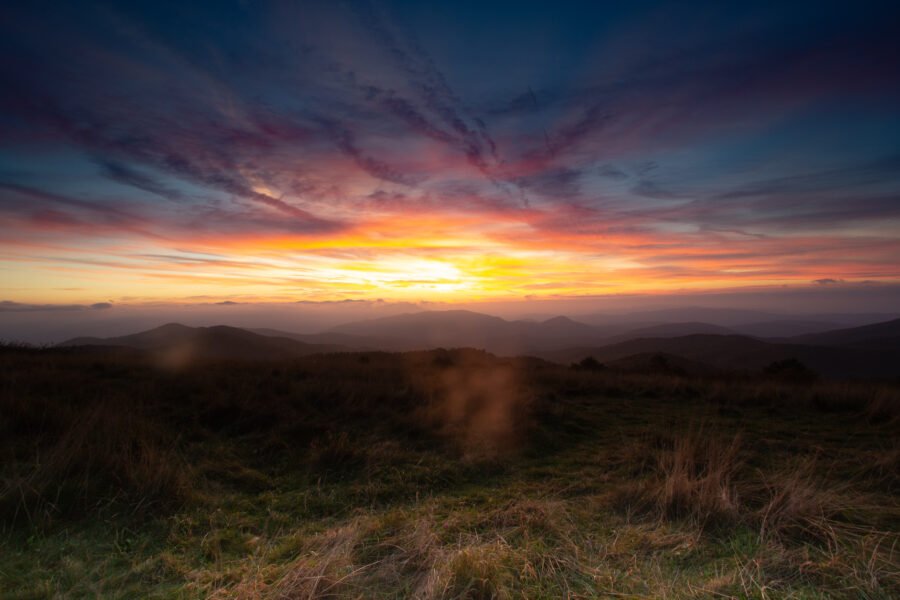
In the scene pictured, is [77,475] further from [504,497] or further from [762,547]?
[762,547]

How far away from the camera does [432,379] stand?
40.7 ft

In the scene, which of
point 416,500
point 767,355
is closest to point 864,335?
point 767,355

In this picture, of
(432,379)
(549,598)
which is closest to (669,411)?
(432,379)

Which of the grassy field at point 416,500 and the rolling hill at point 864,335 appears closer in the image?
the grassy field at point 416,500

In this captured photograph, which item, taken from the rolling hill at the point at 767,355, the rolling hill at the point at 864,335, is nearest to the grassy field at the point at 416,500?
the rolling hill at the point at 767,355

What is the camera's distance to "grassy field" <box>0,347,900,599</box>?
2.96 m

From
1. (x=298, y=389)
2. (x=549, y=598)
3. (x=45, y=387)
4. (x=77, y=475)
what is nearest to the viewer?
(x=549, y=598)

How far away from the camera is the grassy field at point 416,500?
2.96 m

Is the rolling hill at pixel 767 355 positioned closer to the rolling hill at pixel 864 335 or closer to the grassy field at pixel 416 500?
the rolling hill at pixel 864 335

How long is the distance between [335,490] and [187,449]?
2.71 metres

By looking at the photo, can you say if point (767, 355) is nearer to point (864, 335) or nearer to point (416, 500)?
point (864, 335)

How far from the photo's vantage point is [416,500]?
4.71 meters

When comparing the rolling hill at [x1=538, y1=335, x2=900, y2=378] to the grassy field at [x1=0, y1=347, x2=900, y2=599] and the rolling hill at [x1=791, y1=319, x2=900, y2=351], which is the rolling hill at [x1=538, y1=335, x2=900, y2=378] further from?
the grassy field at [x1=0, y1=347, x2=900, y2=599]

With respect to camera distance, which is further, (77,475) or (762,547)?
(77,475)
